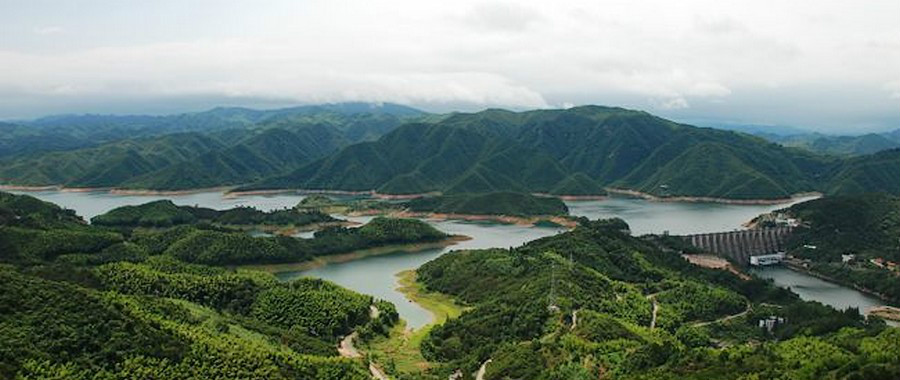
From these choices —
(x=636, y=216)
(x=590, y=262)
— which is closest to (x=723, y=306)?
(x=590, y=262)

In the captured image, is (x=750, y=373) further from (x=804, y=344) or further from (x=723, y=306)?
(x=723, y=306)

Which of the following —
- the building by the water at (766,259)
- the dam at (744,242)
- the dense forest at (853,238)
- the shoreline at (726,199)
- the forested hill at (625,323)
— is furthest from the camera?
the shoreline at (726,199)

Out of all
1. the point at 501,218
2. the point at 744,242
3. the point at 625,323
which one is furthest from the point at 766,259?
the point at 625,323

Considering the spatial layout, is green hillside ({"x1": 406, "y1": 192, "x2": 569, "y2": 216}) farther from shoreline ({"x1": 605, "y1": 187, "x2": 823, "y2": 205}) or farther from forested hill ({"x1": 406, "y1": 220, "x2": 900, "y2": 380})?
forested hill ({"x1": 406, "y1": 220, "x2": 900, "y2": 380})

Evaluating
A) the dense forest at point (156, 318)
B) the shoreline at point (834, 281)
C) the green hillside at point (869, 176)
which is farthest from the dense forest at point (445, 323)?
the green hillside at point (869, 176)

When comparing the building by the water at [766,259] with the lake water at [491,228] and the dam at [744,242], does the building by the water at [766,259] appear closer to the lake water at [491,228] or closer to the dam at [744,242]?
the dam at [744,242]

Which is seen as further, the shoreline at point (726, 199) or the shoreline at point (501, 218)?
the shoreline at point (726, 199)
